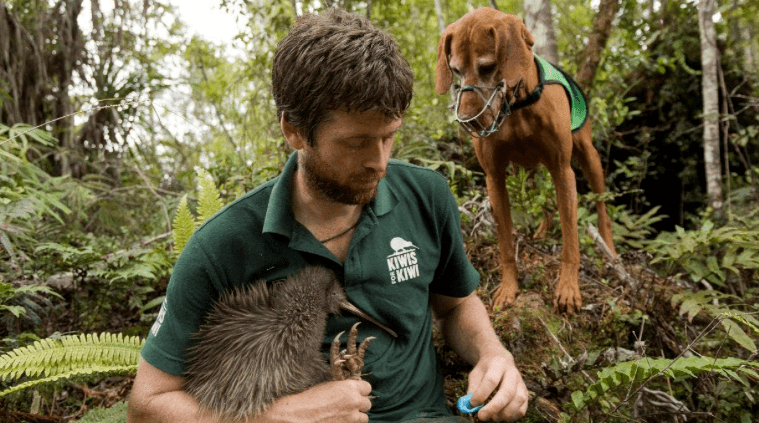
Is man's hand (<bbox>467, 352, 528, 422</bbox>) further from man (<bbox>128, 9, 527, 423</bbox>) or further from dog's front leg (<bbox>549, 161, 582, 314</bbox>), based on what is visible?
dog's front leg (<bbox>549, 161, 582, 314</bbox>)

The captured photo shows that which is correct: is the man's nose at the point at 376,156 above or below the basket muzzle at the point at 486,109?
below

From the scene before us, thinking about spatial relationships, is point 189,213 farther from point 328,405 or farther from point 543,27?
point 543,27

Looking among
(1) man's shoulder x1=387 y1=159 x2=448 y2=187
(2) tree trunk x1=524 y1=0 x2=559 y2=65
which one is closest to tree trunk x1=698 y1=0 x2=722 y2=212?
(2) tree trunk x1=524 y1=0 x2=559 y2=65

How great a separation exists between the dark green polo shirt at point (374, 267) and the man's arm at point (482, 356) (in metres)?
0.13

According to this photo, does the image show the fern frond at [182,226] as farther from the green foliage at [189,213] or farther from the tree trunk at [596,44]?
the tree trunk at [596,44]

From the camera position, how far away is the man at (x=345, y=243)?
2.11 metres

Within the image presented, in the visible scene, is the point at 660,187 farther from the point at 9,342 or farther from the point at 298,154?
the point at 9,342

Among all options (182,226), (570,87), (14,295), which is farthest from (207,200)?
(570,87)

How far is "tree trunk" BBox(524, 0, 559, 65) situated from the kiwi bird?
4475 millimetres

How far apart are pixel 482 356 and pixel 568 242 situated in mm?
1373

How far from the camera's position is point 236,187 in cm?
554

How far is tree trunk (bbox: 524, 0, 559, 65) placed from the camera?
5.76m

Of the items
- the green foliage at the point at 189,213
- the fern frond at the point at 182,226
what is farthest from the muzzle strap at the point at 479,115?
the fern frond at the point at 182,226

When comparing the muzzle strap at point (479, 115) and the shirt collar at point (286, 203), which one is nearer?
the shirt collar at point (286, 203)
